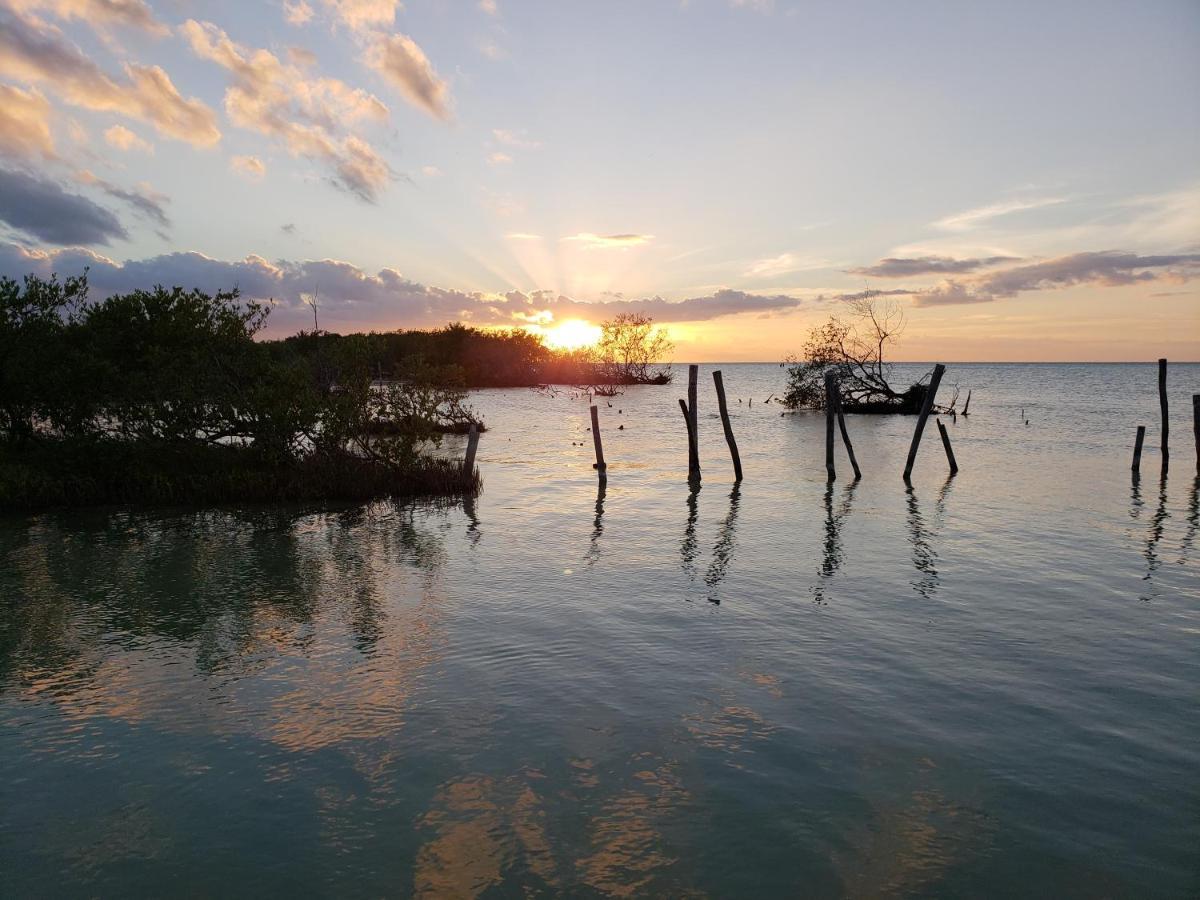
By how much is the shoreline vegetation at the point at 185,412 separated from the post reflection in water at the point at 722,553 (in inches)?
314

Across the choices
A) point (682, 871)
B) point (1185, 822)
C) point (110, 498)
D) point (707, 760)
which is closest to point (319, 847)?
point (682, 871)

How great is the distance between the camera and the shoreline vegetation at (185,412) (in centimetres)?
1928

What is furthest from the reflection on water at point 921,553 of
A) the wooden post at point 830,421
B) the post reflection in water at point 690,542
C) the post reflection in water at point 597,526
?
the post reflection in water at point 597,526

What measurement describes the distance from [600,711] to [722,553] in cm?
761

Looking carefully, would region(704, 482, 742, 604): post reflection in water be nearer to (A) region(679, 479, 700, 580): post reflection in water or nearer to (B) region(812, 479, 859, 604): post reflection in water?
(A) region(679, 479, 700, 580): post reflection in water

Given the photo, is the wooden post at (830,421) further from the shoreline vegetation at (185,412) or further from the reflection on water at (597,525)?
the shoreline vegetation at (185,412)

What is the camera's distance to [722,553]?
1497cm

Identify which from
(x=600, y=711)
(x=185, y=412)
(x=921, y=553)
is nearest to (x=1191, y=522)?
(x=921, y=553)

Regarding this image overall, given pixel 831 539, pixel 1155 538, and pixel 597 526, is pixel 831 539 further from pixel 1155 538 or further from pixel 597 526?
pixel 1155 538

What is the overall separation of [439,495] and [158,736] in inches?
566

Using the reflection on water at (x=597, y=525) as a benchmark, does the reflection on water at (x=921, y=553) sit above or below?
below

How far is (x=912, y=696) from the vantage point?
26.7 ft

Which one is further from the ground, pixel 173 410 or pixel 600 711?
pixel 173 410

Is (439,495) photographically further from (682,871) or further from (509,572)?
(682,871)
